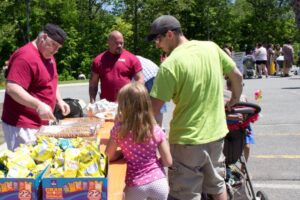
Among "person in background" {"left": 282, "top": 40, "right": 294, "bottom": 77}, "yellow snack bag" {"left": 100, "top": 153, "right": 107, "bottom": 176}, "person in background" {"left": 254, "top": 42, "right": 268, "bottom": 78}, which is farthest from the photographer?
A: "person in background" {"left": 254, "top": 42, "right": 268, "bottom": 78}

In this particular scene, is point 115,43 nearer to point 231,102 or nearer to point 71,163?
point 231,102

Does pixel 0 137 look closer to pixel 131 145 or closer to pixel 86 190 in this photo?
pixel 131 145

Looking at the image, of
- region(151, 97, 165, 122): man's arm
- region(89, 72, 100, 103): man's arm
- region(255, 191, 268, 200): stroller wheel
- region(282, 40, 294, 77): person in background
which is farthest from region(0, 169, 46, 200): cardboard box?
region(282, 40, 294, 77): person in background

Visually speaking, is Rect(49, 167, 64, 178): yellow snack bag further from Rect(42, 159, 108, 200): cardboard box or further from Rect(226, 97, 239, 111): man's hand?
Rect(226, 97, 239, 111): man's hand

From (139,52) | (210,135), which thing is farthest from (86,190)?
(139,52)

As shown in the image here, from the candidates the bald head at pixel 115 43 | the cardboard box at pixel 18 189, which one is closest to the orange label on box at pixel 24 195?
the cardboard box at pixel 18 189

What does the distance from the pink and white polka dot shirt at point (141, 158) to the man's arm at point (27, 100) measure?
61 centimetres

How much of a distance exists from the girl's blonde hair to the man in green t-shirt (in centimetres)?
19

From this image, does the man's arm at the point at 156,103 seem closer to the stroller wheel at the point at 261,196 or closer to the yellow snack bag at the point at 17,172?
the yellow snack bag at the point at 17,172

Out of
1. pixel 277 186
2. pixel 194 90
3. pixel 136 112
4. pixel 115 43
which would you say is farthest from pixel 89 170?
pixel 115 43

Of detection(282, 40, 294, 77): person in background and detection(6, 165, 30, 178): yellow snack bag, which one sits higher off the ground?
detection(6, 165, 30, 178): yellow snack bag

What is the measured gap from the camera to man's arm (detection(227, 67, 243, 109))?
4023 mm

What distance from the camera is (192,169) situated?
149 inches

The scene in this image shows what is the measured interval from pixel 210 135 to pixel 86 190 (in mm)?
1328
